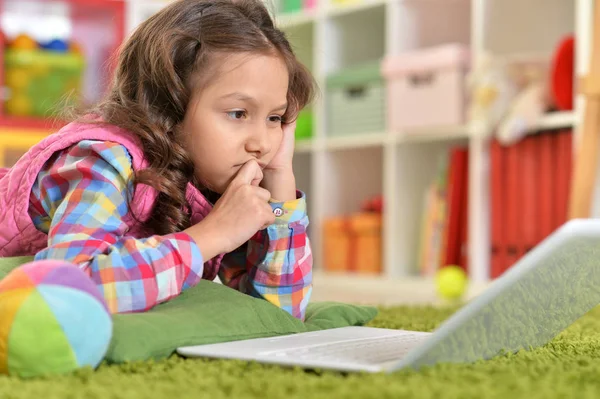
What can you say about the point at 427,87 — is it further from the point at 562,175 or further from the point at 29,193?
the point at 29,193

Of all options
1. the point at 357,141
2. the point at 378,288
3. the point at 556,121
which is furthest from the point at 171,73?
the point at 357,141

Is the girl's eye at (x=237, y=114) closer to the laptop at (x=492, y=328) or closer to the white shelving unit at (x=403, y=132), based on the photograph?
the laptop at (x=492, y=328)

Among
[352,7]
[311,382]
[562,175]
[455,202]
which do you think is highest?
[352,7]

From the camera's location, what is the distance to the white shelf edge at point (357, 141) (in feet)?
9.41

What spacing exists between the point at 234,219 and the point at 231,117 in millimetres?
154

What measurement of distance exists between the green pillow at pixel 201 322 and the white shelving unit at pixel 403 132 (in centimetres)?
121

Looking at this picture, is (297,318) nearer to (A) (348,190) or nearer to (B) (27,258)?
(B) (27,258)

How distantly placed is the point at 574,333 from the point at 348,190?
209 cm

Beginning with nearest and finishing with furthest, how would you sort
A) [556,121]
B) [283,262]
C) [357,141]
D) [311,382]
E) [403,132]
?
[311,382]
[283,262]
[556,121]
[403,132]
[357,141]

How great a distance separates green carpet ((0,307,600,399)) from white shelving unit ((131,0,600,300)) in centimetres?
148

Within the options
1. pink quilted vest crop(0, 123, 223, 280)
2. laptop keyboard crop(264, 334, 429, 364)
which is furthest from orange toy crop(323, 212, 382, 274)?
laptop keyboard crop(264, 334, 429, 364)

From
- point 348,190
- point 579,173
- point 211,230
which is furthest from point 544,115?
point 211,230

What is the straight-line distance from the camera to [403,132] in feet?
9.04

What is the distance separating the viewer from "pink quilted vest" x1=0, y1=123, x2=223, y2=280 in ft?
3.36
